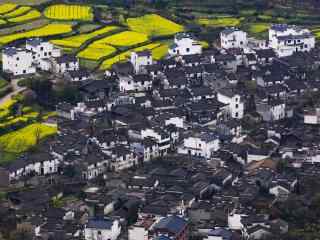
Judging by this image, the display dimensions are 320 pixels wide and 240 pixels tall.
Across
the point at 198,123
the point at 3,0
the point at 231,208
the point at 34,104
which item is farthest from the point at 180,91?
the point at 3,0

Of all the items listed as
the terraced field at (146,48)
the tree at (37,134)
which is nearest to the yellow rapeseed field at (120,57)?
the terraced field at (146,48)

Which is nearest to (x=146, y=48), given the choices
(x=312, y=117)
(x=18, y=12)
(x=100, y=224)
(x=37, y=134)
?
(x=18, y=12)

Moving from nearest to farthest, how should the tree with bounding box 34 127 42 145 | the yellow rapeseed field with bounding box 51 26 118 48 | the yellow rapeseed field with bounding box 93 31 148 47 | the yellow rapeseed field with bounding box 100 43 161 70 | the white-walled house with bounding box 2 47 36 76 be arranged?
the tree with bounding box 34 127 42 145, the white-walled house with bounding box 2 47 36 76, the yellow rapeseed field with bounding box 100 43 161 70, the yellow rapeseed field with bounding box 51 26 118 48, the yellow rapeseed field with bounding box 93 31 148 47

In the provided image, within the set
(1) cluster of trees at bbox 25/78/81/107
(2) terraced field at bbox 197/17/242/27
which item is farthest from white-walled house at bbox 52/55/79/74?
(2) terraced field at bbox 197/17/242/27

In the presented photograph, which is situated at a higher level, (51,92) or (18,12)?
(18,12)

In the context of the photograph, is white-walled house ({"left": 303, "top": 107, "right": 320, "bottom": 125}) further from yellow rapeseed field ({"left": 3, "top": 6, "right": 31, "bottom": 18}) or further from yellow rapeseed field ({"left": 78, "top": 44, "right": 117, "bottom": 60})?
yellow rapeseed field ({"left": 3, "top": 6, "right": 31, "bottom": 18})

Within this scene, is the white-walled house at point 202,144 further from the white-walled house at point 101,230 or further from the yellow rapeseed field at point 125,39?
the yellow rapeseed field at point 125,39

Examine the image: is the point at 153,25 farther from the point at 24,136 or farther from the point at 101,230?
the point at 101,230
